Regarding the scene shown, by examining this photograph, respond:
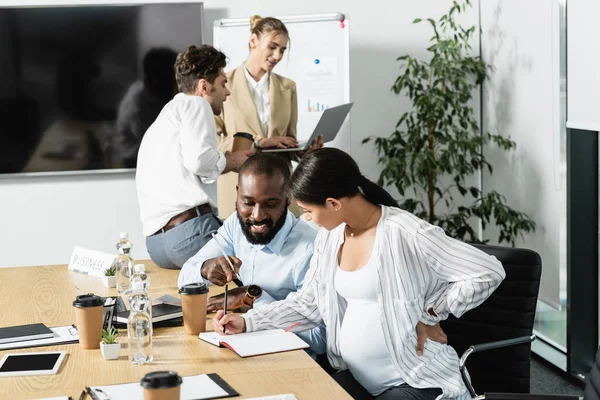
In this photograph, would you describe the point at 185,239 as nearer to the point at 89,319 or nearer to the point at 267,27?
the point at 89,319

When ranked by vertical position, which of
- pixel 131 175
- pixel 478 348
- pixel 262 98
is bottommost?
pixel 478 348

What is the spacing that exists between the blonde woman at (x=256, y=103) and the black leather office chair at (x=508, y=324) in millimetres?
2027

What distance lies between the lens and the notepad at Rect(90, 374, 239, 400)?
1797mm

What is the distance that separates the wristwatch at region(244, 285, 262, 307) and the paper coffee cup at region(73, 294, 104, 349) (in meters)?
0.48

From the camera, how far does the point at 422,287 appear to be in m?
2.27

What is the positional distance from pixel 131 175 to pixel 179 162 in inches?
76.8

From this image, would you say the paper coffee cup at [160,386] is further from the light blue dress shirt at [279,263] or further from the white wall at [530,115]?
the white wall at [530,115]

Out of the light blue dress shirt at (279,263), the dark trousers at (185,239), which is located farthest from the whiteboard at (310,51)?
the light blue dress shirt at (279,263)

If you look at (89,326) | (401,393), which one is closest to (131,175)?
(89,326)

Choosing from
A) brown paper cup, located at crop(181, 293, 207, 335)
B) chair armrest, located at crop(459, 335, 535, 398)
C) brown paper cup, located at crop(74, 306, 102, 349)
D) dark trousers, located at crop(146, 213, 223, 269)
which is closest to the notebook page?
brown paper cup, located at crop(181, 293, 207, 335)

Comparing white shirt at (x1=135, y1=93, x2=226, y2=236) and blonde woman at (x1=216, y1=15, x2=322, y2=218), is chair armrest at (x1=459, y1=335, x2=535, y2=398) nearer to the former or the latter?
white shirt at (x1=135, y1=93, x2=226, y2=236)

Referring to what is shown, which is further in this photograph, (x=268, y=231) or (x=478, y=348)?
(x=268, y=231)

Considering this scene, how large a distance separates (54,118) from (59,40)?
0.46m

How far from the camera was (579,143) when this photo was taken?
3.96m
